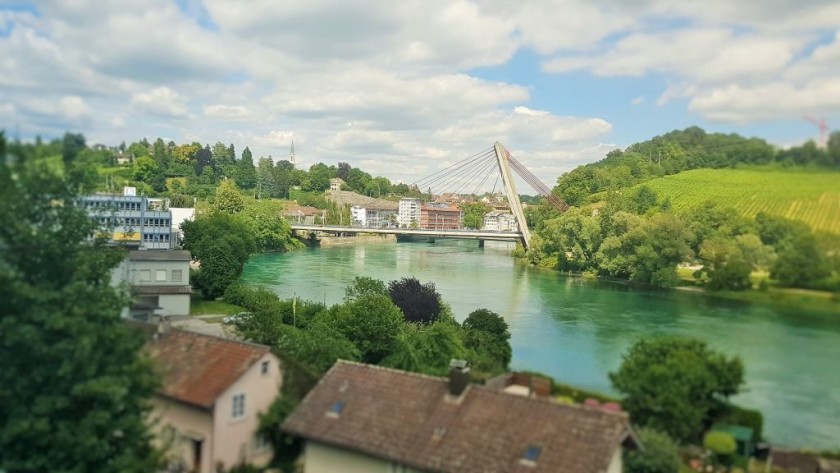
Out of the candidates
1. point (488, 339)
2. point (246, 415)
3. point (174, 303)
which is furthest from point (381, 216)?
point (246, 415)

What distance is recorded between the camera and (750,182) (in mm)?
17953

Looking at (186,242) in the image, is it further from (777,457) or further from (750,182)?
(777,457)

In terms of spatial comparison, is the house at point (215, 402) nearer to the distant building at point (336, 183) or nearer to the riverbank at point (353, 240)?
the riverbank at point (353, 240)

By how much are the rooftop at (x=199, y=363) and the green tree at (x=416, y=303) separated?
13473 mm

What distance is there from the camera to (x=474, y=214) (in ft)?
390

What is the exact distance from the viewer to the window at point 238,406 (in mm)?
12055

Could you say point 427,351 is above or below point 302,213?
below

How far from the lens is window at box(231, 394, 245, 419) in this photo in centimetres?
1205

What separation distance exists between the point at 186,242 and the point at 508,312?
18.5 metres

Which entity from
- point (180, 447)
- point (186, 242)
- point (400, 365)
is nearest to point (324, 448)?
point (180, 447)

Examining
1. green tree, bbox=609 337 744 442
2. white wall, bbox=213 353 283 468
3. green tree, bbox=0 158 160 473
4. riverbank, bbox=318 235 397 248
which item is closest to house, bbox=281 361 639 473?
white wall, bbox=213 353 283 468

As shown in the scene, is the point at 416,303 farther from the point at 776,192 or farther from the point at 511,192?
the point at 511,192

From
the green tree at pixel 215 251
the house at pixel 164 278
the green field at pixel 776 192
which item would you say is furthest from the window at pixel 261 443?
the green tree at pixel 215 251

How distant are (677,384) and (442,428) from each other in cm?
516
